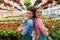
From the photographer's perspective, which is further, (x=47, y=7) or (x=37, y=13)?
(x=47, y=7)

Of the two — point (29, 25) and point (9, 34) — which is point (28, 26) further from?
point (9, 34)

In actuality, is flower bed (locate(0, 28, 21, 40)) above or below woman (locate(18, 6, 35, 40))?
below

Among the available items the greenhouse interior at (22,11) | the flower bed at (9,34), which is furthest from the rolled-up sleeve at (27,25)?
the greenhouse interior at (22,11)

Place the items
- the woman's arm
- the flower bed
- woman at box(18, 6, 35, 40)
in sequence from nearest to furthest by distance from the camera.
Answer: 1. the woman's arm
2. woman at box(18, 6, 35, 40)
3. the flower bed

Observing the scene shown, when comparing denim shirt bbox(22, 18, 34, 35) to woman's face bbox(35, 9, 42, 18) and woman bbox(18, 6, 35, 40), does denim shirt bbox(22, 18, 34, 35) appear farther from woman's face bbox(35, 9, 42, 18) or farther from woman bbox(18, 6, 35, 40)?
woman's face bbox(35, 9, 42, 18)

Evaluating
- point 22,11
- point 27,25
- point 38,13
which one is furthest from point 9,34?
point 38,13

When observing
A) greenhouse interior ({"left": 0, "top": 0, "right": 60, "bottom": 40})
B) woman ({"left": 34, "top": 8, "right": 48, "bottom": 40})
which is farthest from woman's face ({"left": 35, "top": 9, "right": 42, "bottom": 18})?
greenhouse interior ({"left": 0, "top": 0, "right": 60, "bottom": 40})

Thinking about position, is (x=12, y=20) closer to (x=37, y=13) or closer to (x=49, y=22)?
(x=49, y=22)

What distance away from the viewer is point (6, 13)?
1038 centimetres

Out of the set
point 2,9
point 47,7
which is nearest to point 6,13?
point 2,9

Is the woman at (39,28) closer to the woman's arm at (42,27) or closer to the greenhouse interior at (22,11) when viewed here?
the woman's arm at (42,27)

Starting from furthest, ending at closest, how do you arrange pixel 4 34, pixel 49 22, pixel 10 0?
pixel 10 0
pixel 49 22
pixel 4 34

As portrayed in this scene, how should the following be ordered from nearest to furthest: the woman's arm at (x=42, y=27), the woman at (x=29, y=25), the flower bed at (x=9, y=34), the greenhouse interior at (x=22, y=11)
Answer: the woman's arm at (x=42, y=27)
the woman at (x=29, y=25)
the flower bed at (x=9, y=34)
the greenhouse interior at (x=22, y=11)

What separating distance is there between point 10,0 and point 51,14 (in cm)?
139
